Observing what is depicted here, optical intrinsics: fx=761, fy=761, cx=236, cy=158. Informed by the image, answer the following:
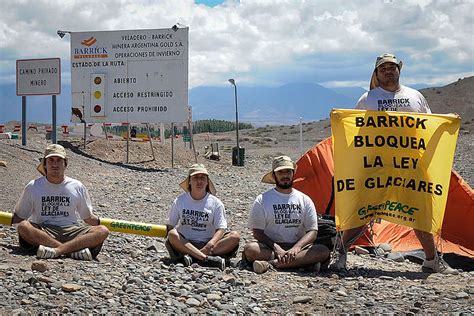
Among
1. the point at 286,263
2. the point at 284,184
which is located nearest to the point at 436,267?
the point at 286,263

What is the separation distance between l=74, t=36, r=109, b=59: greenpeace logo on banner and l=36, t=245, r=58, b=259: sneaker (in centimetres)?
1448

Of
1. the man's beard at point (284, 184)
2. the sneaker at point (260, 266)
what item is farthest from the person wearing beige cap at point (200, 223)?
the man's beard at point (284, 184)

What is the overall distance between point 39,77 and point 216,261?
11972 millimetres

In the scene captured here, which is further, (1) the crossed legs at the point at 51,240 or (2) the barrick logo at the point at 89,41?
(2) the barrick logo at the point at 89,41

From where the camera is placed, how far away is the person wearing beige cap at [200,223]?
8070 mm

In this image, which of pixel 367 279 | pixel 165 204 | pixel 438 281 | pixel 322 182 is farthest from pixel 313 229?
pixel 165 204

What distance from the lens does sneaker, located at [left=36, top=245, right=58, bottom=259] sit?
7.61 metres

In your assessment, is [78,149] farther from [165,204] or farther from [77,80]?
[165,204]

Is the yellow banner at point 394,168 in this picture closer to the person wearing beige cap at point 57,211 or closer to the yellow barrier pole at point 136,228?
the yellow barrier pole at point 136,228

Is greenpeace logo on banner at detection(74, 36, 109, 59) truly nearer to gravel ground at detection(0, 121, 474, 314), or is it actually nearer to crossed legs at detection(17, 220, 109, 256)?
gravel ground at detection(0, 121, 474, 314)

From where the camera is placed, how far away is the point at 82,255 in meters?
7.88

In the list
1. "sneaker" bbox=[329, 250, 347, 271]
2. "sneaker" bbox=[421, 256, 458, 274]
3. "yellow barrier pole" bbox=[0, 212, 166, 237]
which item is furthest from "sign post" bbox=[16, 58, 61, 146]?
"sneaker" bbox=[421, 256, 458, 274]

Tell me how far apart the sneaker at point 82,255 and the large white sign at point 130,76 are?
1331cm

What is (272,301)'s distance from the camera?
21.9 ft
